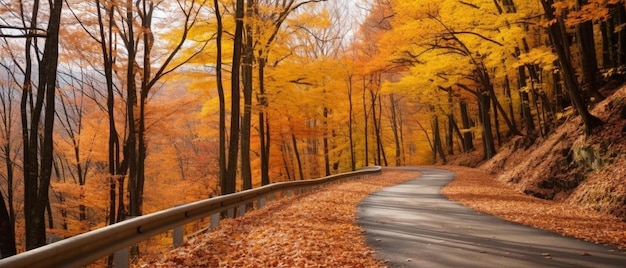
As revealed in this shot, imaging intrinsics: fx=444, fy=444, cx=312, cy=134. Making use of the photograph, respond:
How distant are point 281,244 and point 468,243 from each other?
3033mm

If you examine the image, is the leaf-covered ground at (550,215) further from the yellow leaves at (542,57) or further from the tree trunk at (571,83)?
the yellow leaves at (542,57)

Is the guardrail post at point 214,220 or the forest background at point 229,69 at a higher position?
the forest background at point 229,69

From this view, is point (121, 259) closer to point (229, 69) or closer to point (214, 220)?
point (214, 220)

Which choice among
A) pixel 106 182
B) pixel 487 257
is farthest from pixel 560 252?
pixel 106 182

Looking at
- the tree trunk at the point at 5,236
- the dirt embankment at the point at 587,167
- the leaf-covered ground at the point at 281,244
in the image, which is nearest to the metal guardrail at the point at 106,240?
the leaf-covered ground at the point at 281,244

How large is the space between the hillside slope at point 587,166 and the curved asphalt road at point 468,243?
3162mm

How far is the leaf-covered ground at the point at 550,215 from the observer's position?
7867 mm

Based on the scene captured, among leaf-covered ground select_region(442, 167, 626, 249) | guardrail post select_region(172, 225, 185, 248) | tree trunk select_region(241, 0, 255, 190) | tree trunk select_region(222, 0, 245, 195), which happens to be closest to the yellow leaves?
leaf-covered ground select_region(442, 167, 626, 249)

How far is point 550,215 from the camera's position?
34.0ft

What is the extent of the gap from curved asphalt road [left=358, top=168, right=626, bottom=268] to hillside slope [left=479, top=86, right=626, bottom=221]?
316cm

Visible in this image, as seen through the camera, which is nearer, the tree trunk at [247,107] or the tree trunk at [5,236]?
the tree trunk at [5,236]

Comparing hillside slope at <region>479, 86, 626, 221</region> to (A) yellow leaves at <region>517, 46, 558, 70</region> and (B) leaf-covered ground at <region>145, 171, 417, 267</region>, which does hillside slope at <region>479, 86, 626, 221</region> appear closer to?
(A) yellow leaves at <region>517, 46, 558, 70</region>

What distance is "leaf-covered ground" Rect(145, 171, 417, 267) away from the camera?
6.06 m

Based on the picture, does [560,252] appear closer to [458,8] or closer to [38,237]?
[38,237]
